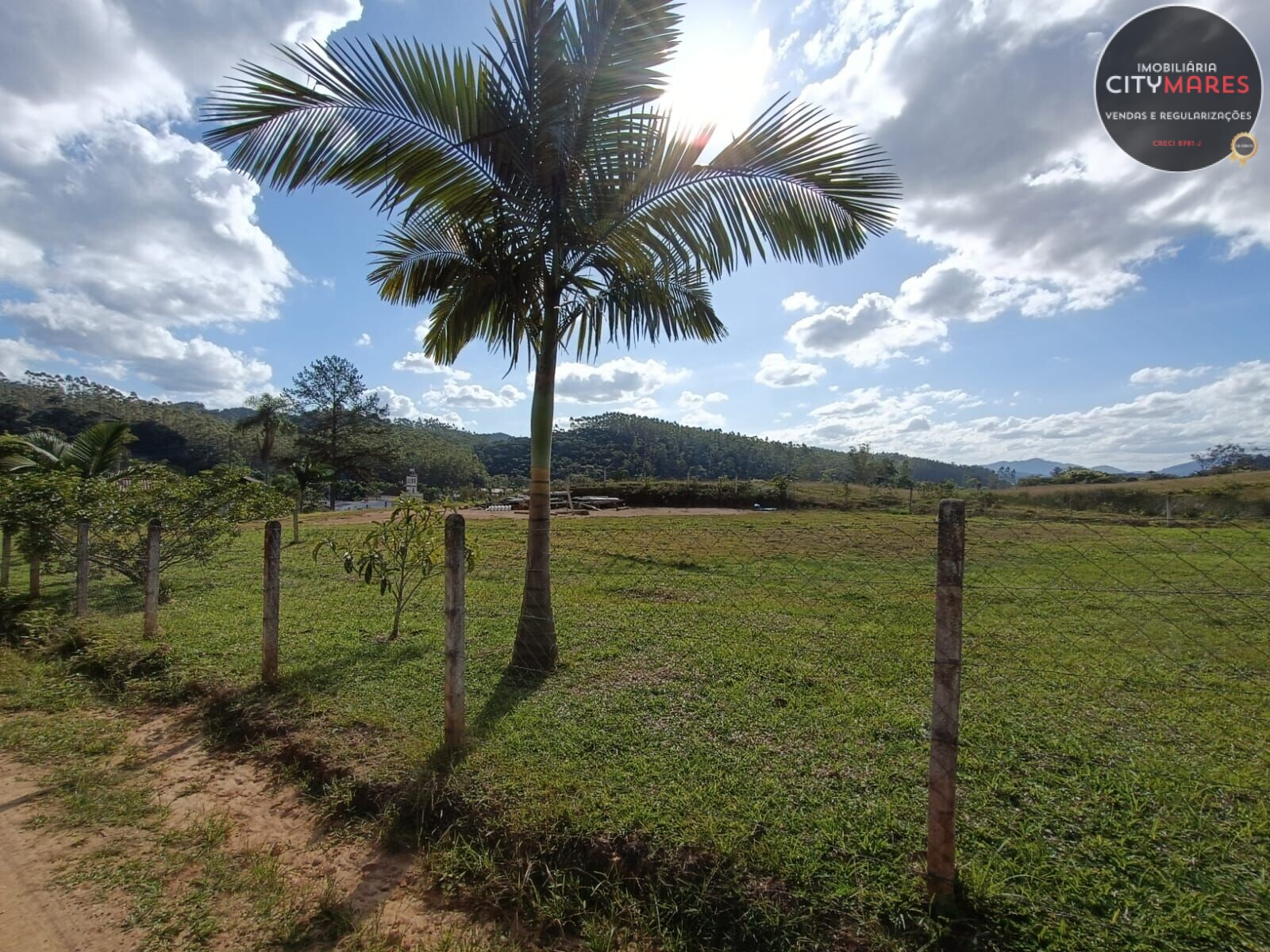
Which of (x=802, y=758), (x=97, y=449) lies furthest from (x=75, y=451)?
(x=802, y=758)

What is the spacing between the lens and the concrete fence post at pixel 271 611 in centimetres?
408

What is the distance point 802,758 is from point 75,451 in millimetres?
10197

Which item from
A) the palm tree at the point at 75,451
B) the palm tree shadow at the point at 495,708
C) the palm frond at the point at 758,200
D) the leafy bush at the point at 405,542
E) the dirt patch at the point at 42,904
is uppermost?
the palm frond at the point at 758,200

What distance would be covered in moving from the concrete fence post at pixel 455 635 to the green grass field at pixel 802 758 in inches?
5.8

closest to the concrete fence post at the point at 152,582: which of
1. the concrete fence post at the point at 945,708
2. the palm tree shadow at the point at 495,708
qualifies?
the palm tree shadow at the point at 495,708

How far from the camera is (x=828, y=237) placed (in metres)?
3.96

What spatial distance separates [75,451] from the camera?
25.9 ft

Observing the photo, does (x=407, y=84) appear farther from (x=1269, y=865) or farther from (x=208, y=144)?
(x=1269, y=865)

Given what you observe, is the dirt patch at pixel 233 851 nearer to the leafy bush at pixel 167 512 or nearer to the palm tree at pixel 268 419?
the leafy bush at pixel 167 512

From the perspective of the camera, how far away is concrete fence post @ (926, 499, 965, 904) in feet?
6.57

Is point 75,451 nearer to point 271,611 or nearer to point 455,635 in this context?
point 271,611

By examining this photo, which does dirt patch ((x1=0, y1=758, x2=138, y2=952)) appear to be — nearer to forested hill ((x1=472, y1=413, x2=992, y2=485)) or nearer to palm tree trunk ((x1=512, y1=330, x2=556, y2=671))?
palm tree trunk ((x1=512, y1=330, x2=556, y2=671))

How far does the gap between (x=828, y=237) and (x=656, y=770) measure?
141 inches

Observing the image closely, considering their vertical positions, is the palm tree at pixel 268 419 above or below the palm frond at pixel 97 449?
above
